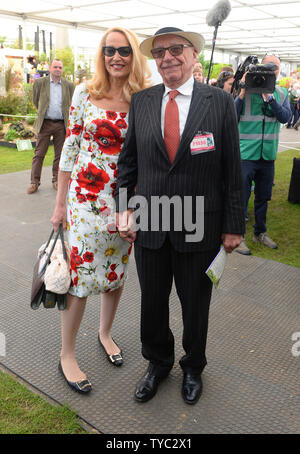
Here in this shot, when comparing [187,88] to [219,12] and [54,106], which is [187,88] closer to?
[219,12]

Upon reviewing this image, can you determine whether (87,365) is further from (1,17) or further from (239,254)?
(1,17)

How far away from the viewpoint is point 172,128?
1.93 m

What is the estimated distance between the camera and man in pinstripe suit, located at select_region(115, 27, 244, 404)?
1.90m

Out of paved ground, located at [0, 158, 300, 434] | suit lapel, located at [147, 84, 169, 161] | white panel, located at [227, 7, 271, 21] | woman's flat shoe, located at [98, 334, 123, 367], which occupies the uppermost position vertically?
white panel, located at [227, 7, 271, 21]

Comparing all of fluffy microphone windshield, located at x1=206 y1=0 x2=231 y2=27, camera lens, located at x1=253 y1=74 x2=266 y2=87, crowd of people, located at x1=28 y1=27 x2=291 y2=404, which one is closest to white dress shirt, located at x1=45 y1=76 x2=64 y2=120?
fluffy microphone windshield, located at x1=206 y1=0 x2=231 y2=27

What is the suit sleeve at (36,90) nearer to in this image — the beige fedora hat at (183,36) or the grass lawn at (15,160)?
the grass lawn at (15,160)

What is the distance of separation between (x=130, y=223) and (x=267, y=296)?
183cm

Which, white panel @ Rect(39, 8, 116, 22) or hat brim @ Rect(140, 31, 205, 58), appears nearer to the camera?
hat brim @ Rect(140, 31, 205, 58)

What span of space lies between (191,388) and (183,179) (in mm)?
1156

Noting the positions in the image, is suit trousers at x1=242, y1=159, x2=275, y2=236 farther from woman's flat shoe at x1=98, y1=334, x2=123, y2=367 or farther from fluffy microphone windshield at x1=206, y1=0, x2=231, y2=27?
woman's flat shoe at x1=98, y1=334, x2=123, y2=367

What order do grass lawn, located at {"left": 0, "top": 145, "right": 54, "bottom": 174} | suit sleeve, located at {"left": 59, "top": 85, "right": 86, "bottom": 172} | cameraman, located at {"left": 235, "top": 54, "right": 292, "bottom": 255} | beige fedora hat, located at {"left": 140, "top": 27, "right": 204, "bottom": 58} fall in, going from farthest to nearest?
grass lawn, located at {"left": 0, "top": 145, "right": 54, "bottom": 174}
cameraman, located at {"left": 235, "top": 54, "right": 292, "bottom": 255}
suit sleeve, located at {"left": 59, "top": 85, "right": 86, "bottom": 172}
beige fedora hat, located at {"left": 140, "top": 27, "right": 204, "bottom": 58}

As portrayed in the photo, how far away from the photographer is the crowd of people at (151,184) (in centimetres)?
192

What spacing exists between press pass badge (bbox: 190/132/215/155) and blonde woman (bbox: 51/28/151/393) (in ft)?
1.46

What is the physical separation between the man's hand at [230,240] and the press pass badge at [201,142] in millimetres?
451
